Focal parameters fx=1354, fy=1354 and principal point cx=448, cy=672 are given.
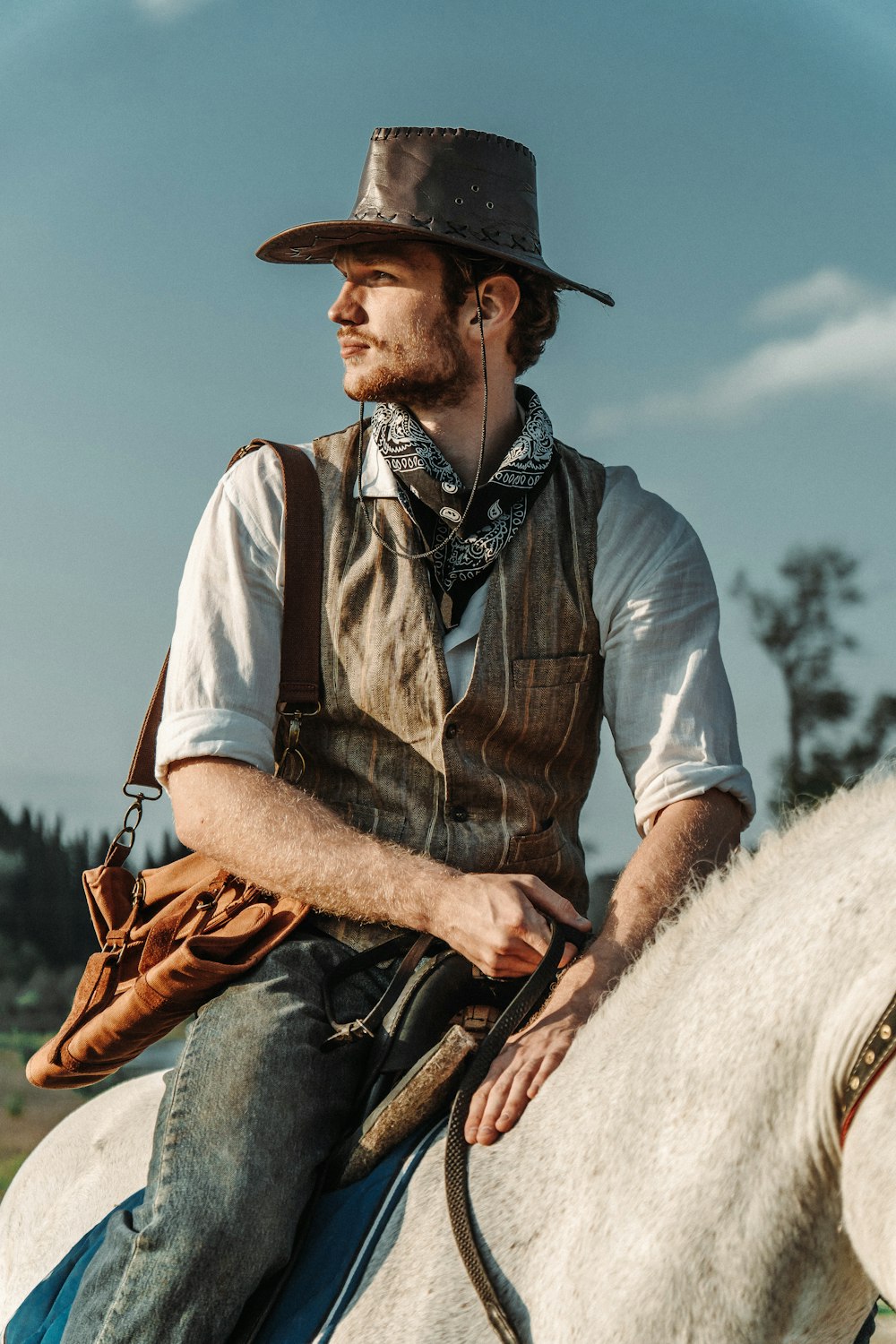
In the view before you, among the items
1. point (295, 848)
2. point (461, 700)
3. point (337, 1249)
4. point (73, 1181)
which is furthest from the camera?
point (73, 1181)

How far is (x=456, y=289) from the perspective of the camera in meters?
3.12

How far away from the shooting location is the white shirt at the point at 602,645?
2.84 meters

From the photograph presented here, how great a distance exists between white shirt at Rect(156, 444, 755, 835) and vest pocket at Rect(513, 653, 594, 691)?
2.3 inches

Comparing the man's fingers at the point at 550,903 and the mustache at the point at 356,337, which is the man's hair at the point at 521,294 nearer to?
the mustache at the point at 356,337

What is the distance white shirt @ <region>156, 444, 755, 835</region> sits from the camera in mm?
2836

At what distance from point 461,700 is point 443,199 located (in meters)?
1.16

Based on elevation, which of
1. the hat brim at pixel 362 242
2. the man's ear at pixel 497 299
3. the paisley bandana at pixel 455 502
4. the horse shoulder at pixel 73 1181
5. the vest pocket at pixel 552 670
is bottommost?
the horse shoulder at pixel 73 1181

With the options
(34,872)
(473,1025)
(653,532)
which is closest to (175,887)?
(473,1025)

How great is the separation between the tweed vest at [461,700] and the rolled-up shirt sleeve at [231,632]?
125 millimetres

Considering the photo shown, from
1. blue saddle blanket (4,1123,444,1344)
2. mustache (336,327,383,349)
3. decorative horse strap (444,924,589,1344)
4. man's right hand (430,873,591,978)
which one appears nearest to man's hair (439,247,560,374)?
mustache (336,327,383,349)

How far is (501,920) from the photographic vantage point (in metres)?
2.37

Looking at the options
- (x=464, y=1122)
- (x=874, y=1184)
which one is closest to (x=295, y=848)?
(x=464, y=1122)

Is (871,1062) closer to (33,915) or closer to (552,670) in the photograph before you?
(552,670)

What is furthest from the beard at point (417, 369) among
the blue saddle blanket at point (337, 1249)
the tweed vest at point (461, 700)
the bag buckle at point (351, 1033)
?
the blue saddle blanket at point (337, 1249)
